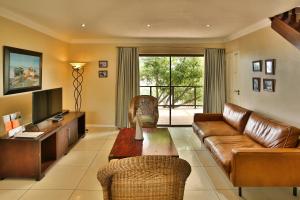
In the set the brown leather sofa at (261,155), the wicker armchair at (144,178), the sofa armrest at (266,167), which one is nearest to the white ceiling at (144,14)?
the brown leather sofa at (261,155)

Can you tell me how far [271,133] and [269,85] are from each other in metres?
1.23

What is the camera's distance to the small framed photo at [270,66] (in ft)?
14.1

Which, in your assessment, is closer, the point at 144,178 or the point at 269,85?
the point at 144,178

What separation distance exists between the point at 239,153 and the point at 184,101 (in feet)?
14.4

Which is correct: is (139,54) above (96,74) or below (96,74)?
above

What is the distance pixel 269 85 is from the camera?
14.5 ft

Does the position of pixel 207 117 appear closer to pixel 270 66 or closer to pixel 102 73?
pixel 270 66

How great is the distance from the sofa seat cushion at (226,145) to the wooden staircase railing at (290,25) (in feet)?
4.98

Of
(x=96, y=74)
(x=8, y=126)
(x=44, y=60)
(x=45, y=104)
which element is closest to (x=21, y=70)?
(x=45, y=104)

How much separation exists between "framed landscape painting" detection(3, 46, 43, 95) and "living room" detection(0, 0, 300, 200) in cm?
9

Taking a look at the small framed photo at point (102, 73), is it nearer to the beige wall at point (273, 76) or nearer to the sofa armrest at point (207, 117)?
the sofa armrest at point (207, 117)

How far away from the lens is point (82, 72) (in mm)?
6832

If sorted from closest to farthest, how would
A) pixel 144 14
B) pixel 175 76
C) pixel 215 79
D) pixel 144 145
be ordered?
pixel 144 145 < pixel 144 14 < pixel 215 79 < pixel 175 76

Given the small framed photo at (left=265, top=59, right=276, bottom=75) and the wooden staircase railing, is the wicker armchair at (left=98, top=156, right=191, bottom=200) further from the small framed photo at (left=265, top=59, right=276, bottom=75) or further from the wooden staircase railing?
the small framed photo at (left=265, top=59, right=276, bottom=75)
